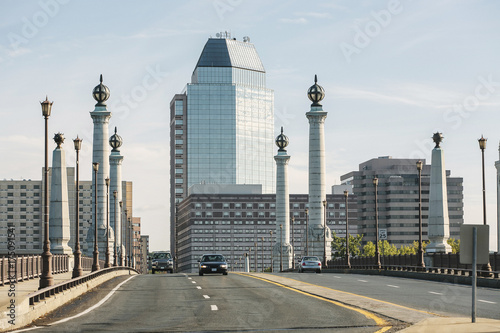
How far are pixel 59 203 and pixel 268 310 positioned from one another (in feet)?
124

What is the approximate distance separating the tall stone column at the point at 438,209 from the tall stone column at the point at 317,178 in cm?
3694

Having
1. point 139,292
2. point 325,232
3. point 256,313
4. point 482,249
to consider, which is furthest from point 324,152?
point 482,249

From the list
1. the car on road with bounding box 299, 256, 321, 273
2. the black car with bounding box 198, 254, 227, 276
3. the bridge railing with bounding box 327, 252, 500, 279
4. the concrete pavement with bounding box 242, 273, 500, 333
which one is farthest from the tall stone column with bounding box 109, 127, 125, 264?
the concrete pavement with bounding box 242, 273, 500, 333

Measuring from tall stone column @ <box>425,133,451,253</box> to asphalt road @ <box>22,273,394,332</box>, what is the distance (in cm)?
2757

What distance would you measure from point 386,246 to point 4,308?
182 m

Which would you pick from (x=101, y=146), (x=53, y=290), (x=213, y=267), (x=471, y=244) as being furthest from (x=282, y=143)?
(x=471, y=244)

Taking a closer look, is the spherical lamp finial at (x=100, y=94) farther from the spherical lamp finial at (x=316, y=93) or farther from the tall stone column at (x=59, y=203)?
the tall stone column at (x=59, y=203)

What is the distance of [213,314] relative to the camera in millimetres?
23156

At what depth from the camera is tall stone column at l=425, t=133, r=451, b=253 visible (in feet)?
190

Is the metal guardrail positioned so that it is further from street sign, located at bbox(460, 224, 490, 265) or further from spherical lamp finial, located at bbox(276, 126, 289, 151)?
spherical lamp finial, located at bbox(276, 126, 289, 151)

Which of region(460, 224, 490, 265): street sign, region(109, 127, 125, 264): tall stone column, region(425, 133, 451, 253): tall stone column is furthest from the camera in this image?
region(109, 127, 125, 264): tall stone column

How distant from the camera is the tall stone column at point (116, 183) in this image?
104 m

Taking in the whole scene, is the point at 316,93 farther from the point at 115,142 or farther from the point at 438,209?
the point at 438,209

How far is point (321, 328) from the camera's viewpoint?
19.2m
